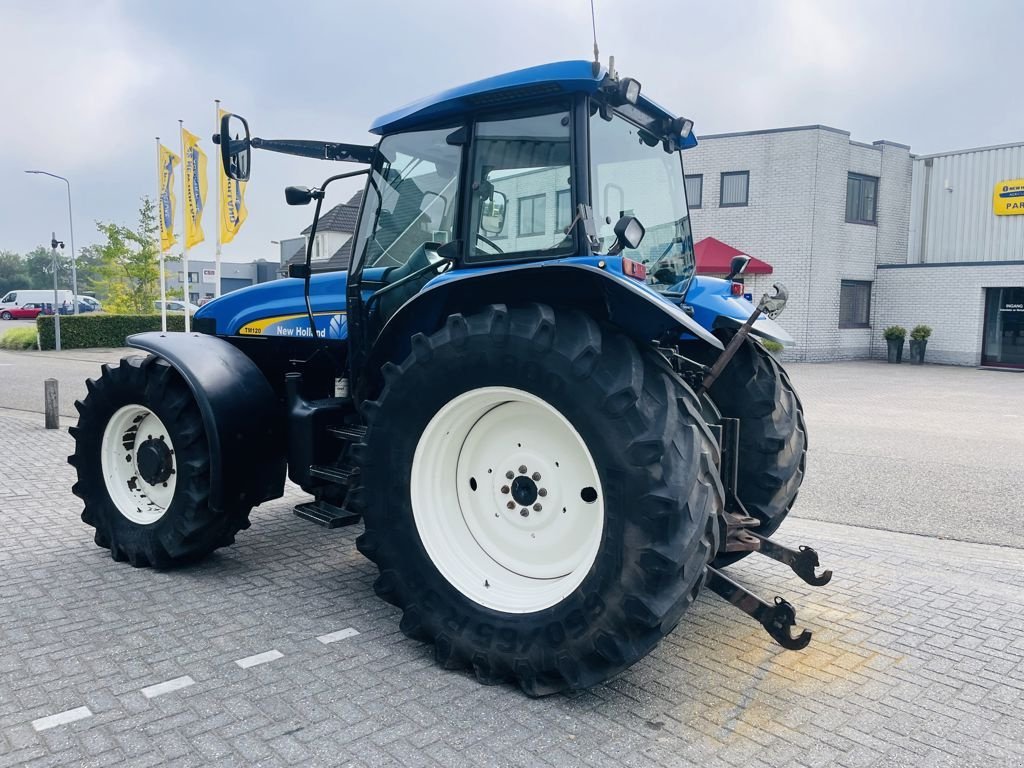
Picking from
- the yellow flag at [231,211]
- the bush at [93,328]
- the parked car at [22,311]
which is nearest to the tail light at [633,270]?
the yellow flag at [231,211]

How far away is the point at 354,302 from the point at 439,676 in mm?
2060

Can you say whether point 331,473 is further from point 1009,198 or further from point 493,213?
point 1009,198

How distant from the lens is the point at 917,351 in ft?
80.4

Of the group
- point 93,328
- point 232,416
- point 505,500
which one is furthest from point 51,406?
point 93,328

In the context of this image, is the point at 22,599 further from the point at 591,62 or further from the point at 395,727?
the point at 591,62

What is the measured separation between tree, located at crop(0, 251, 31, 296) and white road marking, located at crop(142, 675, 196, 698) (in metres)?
102

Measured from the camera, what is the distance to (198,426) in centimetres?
439

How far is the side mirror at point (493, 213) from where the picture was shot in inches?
147

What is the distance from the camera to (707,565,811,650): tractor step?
316 centimetres

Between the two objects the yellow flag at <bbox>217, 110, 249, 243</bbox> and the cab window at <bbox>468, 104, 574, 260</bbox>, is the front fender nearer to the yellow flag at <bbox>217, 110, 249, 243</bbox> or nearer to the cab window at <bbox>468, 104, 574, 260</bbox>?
the cab window at <bbox>468, 104, 574, 260</bbox>

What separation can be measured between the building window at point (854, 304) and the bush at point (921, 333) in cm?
170

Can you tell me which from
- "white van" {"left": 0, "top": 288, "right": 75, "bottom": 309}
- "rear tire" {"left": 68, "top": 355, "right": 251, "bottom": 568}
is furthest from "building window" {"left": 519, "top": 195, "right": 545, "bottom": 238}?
"white van" {"left": 0, "top": 288, "right": 75, "bottom": 309}

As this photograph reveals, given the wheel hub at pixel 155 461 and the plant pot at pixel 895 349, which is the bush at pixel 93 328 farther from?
the wheel hub at pixel 155 461

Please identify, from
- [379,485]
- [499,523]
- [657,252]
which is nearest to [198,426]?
[379,485]
